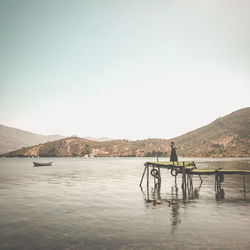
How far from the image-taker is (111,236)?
12633 millimetres

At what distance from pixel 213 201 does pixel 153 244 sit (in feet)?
46.0

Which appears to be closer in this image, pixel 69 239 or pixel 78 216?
pixel 69 239

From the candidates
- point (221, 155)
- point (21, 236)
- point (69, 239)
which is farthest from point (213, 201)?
point (221, 155)

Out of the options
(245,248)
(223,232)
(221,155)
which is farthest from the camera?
(221,155)

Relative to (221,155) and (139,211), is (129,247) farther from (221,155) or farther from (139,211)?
(221,155)

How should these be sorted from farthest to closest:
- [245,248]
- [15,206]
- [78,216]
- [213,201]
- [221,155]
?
[221,155] < [213,201] < [15,206] < [78,216] < [245,248]

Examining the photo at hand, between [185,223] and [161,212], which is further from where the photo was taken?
[161,212]

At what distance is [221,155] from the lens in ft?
631

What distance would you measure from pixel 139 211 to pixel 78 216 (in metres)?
5.09

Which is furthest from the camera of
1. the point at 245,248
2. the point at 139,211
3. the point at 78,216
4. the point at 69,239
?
the point at 139,211

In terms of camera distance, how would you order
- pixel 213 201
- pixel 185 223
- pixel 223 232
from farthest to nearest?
pixel 213 201 < pixel 185 223 < pixel 223 232

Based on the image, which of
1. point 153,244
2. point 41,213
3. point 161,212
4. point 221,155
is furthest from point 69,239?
point 221,155

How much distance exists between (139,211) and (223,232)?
710 centimetres

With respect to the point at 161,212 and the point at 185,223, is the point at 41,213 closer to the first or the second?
the point at 161,212
